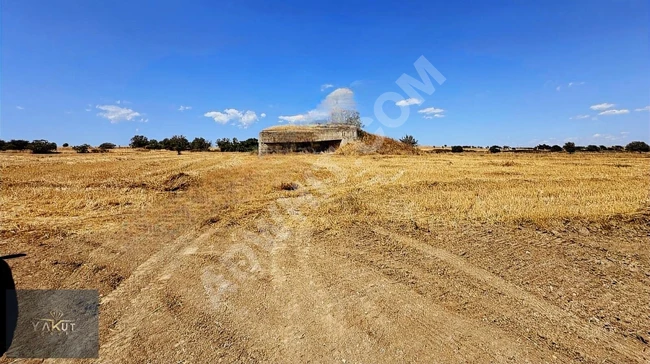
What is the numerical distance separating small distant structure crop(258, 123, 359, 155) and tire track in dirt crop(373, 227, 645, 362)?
2144 cm

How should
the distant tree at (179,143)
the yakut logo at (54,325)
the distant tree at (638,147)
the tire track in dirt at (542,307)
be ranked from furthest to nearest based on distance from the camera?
1. the distant tree at (179,143)
2. the distant tree at (638,147)
3. the yakut logo at (54,325)
4. the tire track in dirt at (542,307)

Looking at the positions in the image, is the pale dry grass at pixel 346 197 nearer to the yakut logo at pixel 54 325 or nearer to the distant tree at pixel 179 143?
the yakut logo at pixel 54 325

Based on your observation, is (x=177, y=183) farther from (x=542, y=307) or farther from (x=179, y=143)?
(x=179, y=143)

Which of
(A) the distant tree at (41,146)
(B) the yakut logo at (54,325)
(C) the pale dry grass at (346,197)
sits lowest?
(B) the yakut logo at (54,325)

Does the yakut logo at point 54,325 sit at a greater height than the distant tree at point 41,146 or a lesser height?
lesser

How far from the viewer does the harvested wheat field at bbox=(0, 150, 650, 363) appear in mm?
2850

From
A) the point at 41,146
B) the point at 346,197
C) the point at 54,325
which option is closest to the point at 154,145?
the point at 41,146

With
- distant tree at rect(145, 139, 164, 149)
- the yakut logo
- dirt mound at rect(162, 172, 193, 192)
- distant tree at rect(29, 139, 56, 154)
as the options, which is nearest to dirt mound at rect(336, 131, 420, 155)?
dirt mound at rect(162, 172, 193, 192)

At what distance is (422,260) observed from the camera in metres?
4.58

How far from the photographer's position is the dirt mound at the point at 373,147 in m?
24.7

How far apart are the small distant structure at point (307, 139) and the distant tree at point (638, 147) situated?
1124 inches

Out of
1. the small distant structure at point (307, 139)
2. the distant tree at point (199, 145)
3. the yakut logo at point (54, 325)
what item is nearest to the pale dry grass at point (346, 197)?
the yakut logo at point (54, 325)

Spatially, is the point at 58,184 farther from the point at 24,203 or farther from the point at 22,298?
the point at 22,298

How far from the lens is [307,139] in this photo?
1012 inches
